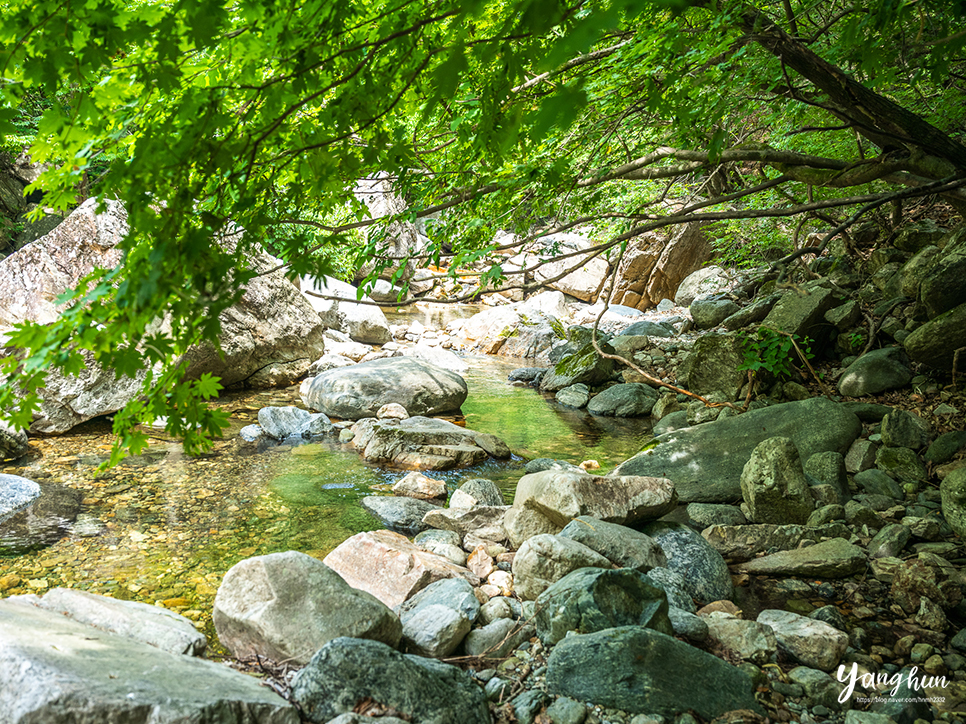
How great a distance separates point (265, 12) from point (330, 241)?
0.81m

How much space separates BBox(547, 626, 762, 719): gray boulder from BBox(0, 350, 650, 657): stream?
6.34 ft

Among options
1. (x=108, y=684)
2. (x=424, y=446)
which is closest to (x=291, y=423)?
(x=424, y=446)

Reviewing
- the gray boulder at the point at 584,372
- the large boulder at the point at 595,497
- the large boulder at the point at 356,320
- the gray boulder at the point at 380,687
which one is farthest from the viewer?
the large boulder at the point at 356,320

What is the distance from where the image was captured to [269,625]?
2.93 m

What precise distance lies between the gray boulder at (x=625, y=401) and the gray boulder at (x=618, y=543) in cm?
532

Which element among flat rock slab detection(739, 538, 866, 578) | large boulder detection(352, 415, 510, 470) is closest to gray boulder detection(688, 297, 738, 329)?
large boulder detection(352, 415, 510, 470)

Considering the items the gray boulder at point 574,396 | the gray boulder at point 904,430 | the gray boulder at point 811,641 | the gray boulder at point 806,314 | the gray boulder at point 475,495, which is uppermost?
the gray boulder at point 806,314

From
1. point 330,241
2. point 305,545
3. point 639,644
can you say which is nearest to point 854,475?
point 639,644

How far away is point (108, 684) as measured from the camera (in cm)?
188

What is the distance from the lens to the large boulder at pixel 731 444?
18.3ft

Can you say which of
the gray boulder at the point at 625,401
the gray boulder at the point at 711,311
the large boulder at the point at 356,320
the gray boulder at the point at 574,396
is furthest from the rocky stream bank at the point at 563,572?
the large boulder at the point at 356,320

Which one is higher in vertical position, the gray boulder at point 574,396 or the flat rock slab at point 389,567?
the gray boulder at point 574,396

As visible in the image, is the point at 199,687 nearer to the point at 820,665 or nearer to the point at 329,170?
the point at 329,170

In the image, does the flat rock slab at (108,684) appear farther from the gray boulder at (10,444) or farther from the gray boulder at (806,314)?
the gray boulder at (806,314)
